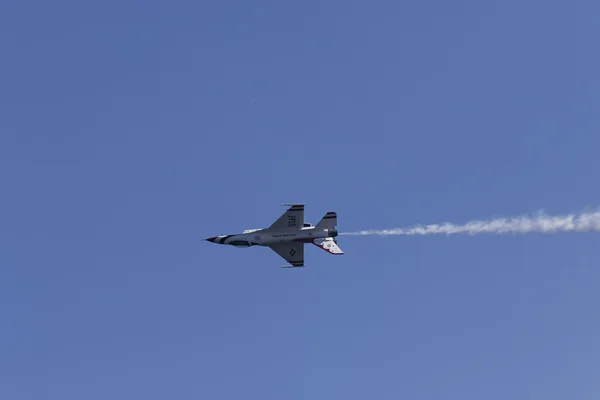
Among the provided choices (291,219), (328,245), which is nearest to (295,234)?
(291,219)

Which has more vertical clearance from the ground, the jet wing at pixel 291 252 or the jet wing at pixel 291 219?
the jet wing at pixel 291 219

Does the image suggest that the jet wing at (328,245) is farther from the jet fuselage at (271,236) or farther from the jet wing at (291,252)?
the jet wing at (291,252)

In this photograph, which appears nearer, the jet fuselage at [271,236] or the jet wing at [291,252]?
the jet fuselage at [271,236]

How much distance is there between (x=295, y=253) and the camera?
14662 cm

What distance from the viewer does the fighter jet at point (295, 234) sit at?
473 feet

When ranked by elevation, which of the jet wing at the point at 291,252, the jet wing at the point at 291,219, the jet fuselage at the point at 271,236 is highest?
the jet wing at the point at 291,219

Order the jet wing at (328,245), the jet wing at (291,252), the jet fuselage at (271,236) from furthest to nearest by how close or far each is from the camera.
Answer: the jet wing at (291,252)
the jet fuselage at (271,236)
the jet wing at (328,245)

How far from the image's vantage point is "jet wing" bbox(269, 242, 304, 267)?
479ft

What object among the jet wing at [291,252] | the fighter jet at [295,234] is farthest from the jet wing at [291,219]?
the jet wing at [291,252]

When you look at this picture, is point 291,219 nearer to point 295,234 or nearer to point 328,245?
point 295,234

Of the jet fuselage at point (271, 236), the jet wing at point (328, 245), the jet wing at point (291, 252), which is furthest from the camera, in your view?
the jet wing at point (291, 252)

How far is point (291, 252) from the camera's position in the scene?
14662 cm

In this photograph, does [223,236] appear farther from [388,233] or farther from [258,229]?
[388,233]

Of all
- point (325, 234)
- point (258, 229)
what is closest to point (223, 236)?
point (258, 229)
